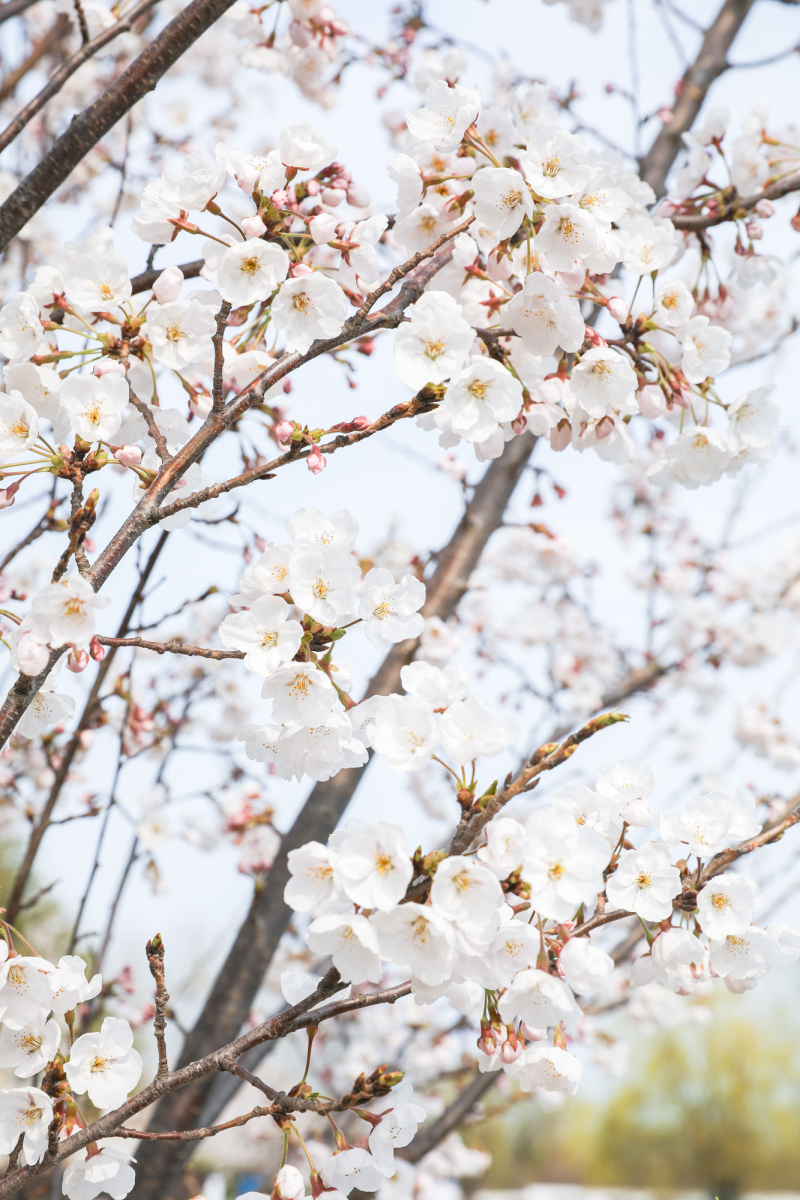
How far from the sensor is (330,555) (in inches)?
41.1

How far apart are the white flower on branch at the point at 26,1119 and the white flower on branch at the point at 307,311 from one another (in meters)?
1.06

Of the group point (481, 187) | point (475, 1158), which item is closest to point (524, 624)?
point (475, 1158)

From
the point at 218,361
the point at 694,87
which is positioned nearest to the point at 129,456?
the point at 218,361

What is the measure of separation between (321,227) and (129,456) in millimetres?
485

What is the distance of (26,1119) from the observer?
3.29ft

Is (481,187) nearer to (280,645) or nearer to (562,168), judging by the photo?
(562,168)

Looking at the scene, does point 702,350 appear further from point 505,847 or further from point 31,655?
point 31,655

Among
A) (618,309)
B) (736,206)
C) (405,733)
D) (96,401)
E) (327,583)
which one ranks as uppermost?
(736,206)

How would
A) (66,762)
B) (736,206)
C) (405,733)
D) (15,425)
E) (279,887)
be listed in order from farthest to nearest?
(279,887)
(66,762)
(736,206)
(15,425)
(405,733)

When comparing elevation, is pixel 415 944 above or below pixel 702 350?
below

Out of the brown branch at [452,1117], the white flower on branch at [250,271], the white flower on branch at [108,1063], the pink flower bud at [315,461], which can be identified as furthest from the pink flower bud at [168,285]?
the brown branch at [452,1117]

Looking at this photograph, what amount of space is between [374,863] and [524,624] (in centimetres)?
510

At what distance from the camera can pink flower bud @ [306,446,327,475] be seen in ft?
3.69

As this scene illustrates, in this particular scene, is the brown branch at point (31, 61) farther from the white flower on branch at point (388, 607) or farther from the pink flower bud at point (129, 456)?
the white flower on branch at point (388, 607)
